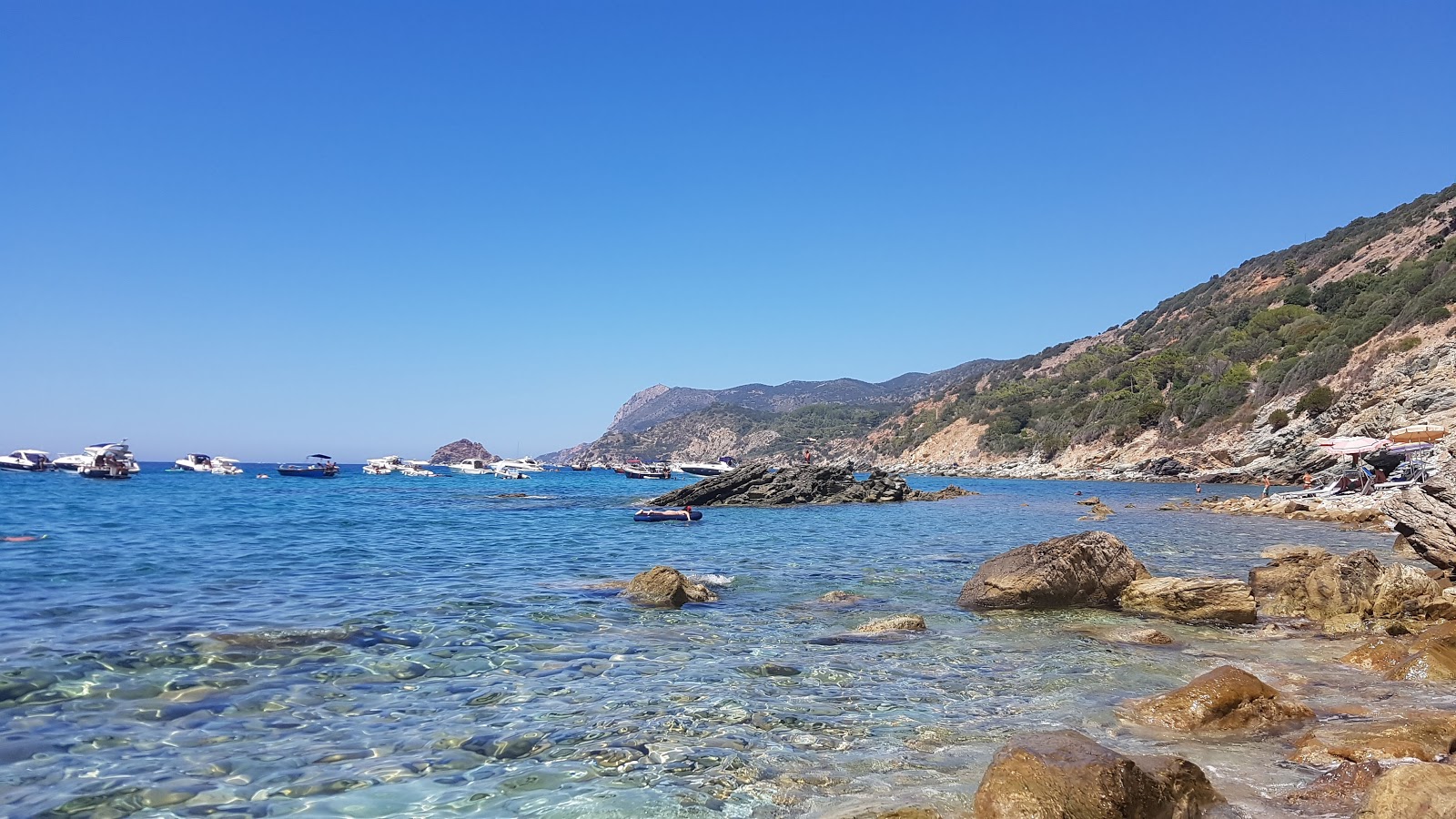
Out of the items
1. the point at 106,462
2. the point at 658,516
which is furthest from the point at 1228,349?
the point at 106,462

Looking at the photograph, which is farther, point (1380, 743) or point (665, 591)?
point (665, 591)

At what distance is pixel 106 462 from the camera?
72688 millimetres

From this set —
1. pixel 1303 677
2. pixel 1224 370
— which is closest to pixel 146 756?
pixel 1303 677

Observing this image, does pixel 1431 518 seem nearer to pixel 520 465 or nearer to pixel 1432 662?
pixel 1432 662

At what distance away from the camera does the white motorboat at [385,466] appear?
123 meters

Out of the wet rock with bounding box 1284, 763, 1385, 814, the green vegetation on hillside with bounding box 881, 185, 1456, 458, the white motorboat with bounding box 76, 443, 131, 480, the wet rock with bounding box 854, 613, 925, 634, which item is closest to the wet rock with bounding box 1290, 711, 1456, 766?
the wet rock with bounding box 1284, 763, 1385, 814

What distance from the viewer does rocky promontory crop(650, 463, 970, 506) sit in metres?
52.6

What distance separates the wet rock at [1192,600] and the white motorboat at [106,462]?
8067cm

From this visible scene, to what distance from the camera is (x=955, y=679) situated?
30.7 feet

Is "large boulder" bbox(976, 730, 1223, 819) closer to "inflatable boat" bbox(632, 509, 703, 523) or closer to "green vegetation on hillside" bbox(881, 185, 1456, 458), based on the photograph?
"inflatable boat" bbox(632, 509, 703, 523)

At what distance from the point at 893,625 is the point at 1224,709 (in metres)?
5.14

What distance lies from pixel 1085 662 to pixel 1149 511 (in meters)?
31.6

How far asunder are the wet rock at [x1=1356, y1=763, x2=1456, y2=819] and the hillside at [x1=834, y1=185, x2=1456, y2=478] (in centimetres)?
4955

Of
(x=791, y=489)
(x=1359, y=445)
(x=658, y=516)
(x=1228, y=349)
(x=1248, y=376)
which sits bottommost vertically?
(x=658, y=516)
